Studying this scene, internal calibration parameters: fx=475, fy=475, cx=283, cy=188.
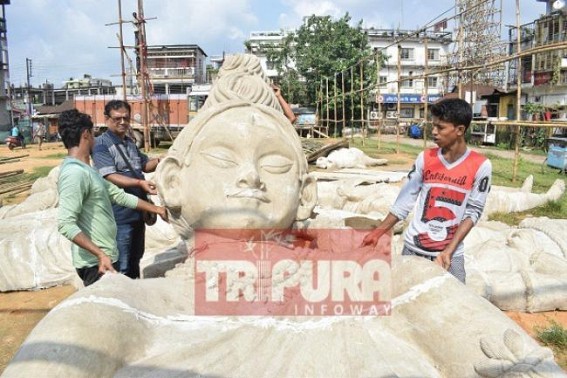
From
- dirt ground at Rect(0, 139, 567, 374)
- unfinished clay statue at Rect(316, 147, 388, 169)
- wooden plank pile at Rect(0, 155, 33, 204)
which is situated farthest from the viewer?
unfinished clay statue at Rect(316, 147, 388, 169)

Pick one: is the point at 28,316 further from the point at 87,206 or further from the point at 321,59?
the point at 321,59

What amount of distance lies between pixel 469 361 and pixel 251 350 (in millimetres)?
835

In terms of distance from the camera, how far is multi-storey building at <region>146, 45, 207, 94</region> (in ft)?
120

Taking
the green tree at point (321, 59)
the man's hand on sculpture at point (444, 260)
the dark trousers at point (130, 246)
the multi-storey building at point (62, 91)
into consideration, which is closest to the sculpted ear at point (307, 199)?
the man's hand on sculpture at point (444, 260)

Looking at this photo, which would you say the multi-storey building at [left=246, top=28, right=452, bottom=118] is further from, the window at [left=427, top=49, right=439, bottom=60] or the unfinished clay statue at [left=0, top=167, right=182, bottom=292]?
the unfinished clay statue at [left=0, top=167, right=182, bottom=292]

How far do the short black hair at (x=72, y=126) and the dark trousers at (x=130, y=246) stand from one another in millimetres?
829

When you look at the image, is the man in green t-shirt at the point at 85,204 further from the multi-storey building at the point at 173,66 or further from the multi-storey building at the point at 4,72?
the multi-storey building at the point at 173,66

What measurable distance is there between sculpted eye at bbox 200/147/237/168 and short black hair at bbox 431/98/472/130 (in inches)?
46.9

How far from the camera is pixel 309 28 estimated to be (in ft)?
87.9

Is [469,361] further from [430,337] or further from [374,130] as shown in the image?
[374,130]

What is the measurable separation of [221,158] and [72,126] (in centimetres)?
98

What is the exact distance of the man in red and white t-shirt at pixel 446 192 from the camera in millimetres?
2598

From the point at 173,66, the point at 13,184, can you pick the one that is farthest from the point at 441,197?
the point at 173,66

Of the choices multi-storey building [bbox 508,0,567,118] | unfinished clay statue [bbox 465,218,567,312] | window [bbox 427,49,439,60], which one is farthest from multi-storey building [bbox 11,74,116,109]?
unfinished clay statue [bbox 465,218,567,312]
